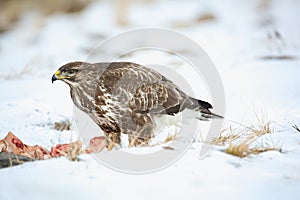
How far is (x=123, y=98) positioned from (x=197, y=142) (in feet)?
3.46

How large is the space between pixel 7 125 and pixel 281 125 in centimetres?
371

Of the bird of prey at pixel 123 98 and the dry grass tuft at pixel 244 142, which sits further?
the bird of prey at pixel 123 98

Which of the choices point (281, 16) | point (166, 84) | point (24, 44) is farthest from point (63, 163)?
point (281, 16)

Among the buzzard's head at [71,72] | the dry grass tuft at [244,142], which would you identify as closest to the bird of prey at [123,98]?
the buzzard's head at [71,72]

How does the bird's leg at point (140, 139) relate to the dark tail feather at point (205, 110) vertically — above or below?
below

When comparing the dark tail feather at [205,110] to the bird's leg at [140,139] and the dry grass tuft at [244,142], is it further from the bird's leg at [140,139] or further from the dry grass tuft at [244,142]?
the bird's leg at [140,139]

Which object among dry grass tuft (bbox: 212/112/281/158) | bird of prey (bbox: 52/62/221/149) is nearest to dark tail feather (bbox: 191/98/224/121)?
bird of prey (bbox: 52/62/221/149)

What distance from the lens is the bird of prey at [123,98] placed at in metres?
5.66

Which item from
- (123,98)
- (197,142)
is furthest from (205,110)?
(123,98)

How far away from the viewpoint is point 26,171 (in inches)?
172

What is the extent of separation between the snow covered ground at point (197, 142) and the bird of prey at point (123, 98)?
1.90 ft

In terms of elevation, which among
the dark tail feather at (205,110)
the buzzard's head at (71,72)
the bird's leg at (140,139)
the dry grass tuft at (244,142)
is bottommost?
the bird's leg at (140,139)

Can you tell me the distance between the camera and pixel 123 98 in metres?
5.70

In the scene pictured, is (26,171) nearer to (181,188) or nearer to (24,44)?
(181,188)
